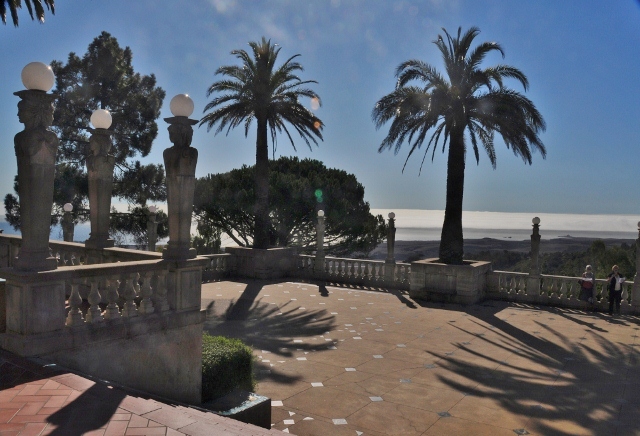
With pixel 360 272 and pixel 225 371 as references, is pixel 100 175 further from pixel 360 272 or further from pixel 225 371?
pixel 360 272

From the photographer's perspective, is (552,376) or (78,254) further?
(78,254)

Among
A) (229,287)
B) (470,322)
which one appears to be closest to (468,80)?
(470,322)

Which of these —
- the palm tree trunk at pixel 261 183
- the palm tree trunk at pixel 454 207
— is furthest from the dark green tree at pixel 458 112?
the palm tree trunk at pixel 261 183

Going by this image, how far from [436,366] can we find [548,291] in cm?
913

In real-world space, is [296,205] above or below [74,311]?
above

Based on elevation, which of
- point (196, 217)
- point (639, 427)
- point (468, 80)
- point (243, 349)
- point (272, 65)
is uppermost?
point (272, 65)

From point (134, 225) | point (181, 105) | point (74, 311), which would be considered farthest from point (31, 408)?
point (134, 225)

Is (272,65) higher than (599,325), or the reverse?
(272,65)

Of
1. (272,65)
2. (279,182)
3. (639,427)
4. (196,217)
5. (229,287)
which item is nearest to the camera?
(639,427)

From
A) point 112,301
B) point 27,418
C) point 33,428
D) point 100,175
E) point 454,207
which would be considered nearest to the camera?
point 33,428

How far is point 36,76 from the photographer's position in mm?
5316

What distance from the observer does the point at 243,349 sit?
271 inches

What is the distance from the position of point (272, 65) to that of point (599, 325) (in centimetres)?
1599

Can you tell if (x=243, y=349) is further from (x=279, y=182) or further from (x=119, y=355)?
(x=279, y=182)
